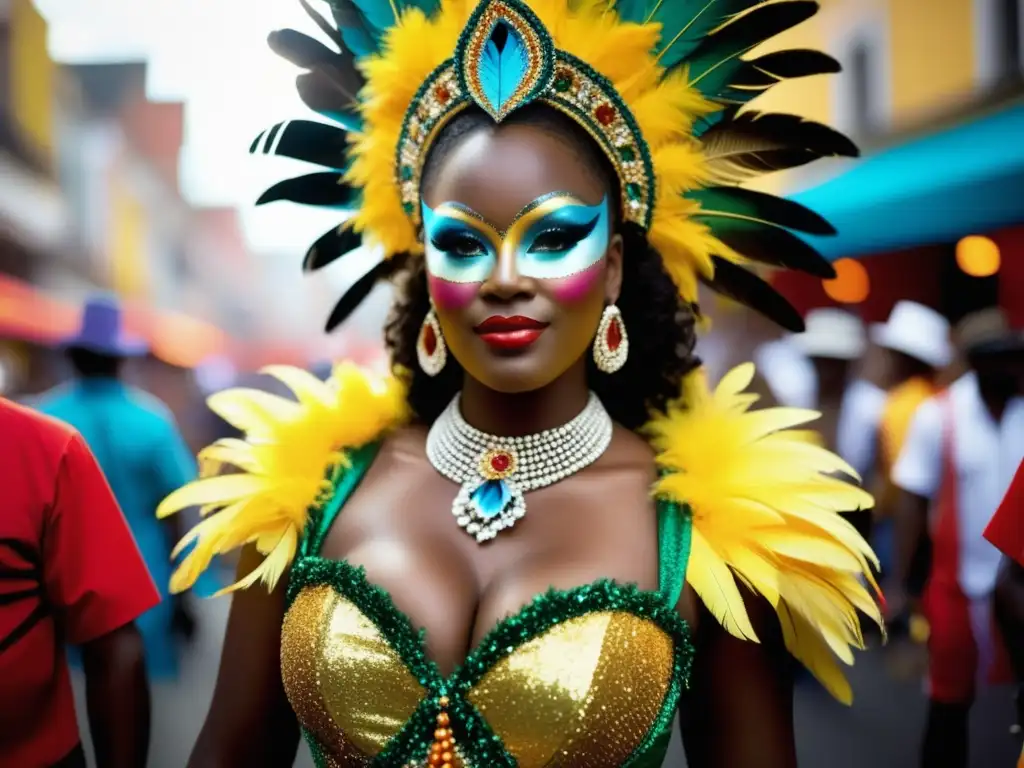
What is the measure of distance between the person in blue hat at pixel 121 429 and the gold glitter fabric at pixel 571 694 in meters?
2.41

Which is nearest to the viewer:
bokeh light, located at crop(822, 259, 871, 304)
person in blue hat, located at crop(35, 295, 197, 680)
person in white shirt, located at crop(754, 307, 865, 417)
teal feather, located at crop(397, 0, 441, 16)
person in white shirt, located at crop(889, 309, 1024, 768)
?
teal feather, located at crop(397, 0, 441, 16)

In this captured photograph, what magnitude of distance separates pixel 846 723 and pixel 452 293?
328 cm

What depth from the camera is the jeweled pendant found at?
1.63m

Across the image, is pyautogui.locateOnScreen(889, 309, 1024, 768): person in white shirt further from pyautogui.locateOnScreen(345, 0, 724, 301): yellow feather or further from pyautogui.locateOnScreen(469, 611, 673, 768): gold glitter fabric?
pyautogui.locateOnScreen(469, 611, 673, 768): gold glitter fabric

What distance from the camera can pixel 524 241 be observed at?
1.57m

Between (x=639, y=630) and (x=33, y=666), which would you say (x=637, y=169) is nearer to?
(x=639, y=630)

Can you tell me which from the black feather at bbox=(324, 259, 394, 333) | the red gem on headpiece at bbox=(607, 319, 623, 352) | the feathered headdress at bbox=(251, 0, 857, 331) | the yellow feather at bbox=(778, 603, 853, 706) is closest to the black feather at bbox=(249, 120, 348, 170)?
the feathered headdress at bbox=(251, 0, 857, 331)

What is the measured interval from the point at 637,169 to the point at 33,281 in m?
8.37

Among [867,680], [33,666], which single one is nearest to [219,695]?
[33,666]

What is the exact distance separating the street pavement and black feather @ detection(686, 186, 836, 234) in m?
2.14

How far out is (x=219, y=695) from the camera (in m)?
1.74

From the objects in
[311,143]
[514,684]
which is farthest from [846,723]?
[311,143]

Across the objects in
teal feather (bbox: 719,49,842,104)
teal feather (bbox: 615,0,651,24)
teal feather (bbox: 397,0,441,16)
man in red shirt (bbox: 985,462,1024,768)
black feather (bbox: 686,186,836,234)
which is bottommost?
man in red shirt (bbox: 985,462,1024,768)

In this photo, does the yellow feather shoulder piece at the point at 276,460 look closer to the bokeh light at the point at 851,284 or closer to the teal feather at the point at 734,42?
the teal feather at the point at 734,42
